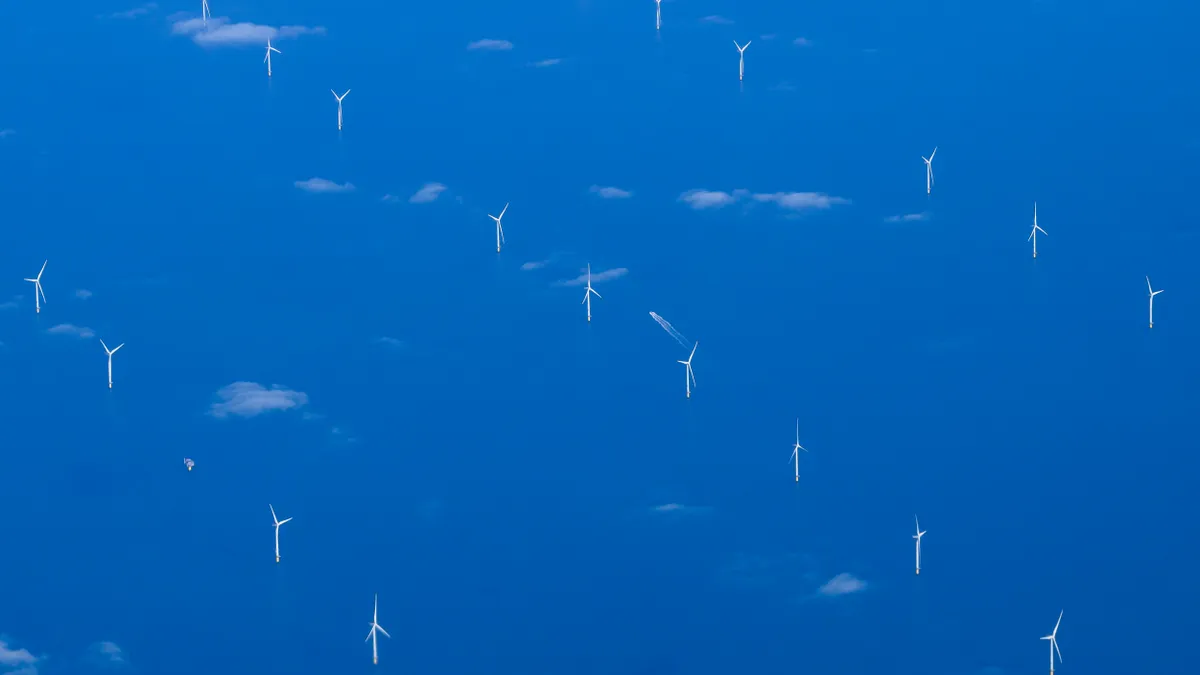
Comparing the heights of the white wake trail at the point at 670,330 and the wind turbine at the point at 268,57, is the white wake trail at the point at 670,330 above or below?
below

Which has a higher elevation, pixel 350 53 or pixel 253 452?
pixel 350 53

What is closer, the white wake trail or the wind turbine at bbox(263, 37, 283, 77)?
the white wake trail

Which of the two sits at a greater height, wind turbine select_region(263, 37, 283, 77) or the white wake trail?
wind turbine select_region(263, 37, 283, 77)

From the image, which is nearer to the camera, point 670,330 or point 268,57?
point 670,330

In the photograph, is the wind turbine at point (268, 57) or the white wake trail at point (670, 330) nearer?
the white wake trail at point (670, 330)

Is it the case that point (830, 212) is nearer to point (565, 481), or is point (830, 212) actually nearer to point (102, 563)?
point (565, 481)

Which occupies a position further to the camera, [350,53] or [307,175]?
[350,53]

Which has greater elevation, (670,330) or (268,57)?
(268,57)

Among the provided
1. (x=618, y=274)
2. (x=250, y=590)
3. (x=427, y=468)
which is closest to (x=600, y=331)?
(x=618, y=274)
